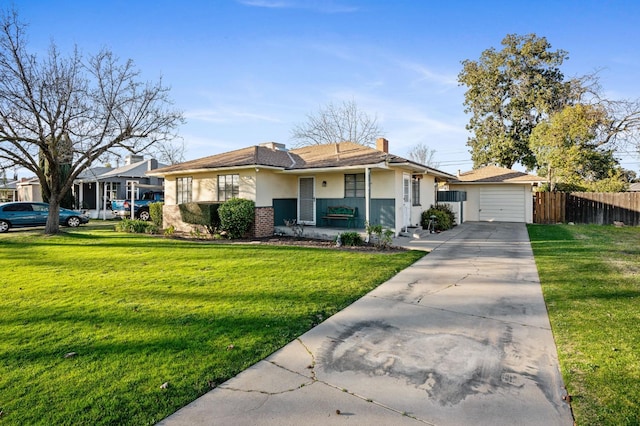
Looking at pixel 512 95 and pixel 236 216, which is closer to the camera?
pixel 236 216

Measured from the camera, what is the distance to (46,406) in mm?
2705

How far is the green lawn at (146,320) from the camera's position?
9.36ft

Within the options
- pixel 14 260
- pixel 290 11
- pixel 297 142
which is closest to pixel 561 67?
pixel 297 142

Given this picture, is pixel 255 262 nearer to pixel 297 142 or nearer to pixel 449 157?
pixel 297 142

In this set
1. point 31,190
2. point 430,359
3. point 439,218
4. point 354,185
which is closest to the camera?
point 430,359

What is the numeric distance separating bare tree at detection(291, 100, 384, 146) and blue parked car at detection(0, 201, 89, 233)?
2011cm

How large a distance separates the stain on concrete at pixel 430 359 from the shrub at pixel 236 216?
943cm

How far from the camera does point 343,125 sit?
104ft

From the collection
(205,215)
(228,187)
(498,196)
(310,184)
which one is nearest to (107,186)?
(228,187)

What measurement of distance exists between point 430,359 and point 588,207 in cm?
2119

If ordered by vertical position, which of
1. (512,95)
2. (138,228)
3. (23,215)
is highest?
(512,95)

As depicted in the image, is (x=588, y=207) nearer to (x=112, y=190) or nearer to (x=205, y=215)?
(x=205, y=215)

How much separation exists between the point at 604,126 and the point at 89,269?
28738mm

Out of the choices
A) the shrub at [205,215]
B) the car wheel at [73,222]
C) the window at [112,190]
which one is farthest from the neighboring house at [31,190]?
the shrub at [205,215]
